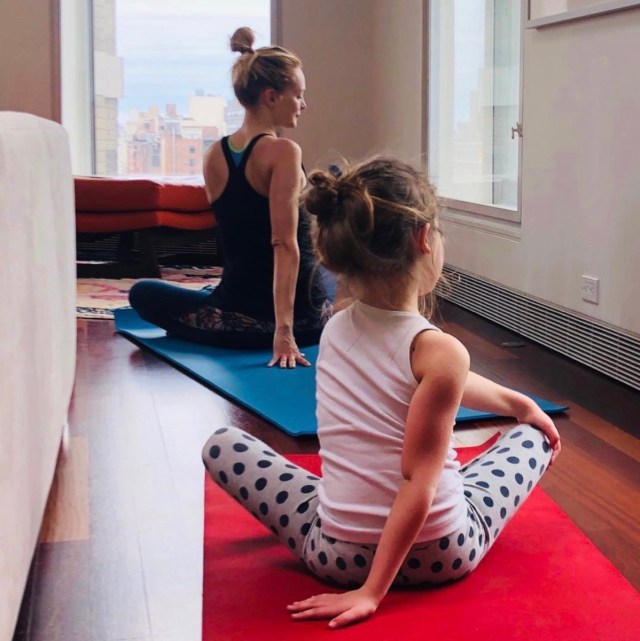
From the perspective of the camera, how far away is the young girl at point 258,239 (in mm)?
3039

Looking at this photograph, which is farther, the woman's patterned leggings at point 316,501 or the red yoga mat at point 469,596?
the woman's patterned leggings at point 316,501

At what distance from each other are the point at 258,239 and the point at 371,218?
188 cm

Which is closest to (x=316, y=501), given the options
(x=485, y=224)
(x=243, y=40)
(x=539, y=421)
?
(x=539, y=421)

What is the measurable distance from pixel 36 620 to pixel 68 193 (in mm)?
1338

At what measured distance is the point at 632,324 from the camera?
2.88m

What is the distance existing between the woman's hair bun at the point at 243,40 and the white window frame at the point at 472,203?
68cm

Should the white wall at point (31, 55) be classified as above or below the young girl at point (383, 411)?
above

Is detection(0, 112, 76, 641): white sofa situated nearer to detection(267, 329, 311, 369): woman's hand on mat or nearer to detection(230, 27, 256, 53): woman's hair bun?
detection(267, 329, 311, 369): woman's hand on mat

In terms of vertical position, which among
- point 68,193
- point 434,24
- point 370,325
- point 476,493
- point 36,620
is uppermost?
point 434,24

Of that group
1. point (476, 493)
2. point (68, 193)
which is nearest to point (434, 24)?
point (68, 193)

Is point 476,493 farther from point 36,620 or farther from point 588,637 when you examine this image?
point 36,620

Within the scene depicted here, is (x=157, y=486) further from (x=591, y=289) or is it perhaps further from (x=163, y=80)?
(x=163, y=80)

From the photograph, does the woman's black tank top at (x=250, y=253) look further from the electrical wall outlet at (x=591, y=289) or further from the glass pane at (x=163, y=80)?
the glass pane at (x=163, y=80)

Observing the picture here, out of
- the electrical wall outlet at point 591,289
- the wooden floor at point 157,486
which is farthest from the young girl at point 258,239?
the electrical wall outlet at point 591,289
